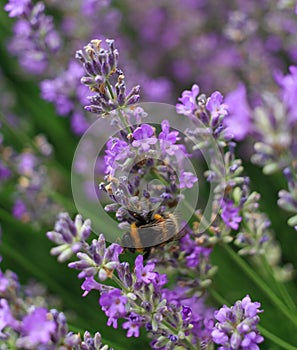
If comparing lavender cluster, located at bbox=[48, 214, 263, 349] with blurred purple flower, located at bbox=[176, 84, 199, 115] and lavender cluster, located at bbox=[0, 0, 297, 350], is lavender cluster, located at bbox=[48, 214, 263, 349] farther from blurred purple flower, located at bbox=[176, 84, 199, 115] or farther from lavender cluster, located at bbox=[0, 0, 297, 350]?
blurred purple flower, located at bbox=[176, 84, 199, 115]

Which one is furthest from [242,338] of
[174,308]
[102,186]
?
[102,186]

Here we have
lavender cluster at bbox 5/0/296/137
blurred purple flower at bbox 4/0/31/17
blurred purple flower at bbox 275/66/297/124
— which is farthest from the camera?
lavender cluster at bbox 5/0/296/137

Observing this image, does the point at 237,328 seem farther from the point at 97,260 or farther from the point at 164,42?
the point at 164,42

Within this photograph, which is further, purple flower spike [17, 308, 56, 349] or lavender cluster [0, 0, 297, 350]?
lavender cluster [0, 0, 297, 350]

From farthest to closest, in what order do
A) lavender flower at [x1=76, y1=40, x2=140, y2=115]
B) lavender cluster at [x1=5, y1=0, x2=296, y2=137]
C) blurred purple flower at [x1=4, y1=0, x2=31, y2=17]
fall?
lavender cluster at [x1=5, y1=0, x2=296, y2=137] → blurred purple flower at [x1=4, y1=0, x2=31, y2=17] → lavender flower at [x1=76, y1=40, x2=140, y2=115]

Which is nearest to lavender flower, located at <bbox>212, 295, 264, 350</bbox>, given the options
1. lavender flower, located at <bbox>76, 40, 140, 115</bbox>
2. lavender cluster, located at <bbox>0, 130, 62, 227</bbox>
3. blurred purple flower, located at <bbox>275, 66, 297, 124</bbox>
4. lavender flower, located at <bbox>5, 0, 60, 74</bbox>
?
blurred purple flower, located at <bbox>275, 66, 297, 124</bbox>

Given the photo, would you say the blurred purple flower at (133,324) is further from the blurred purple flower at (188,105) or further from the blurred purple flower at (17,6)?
the blurred purple flower at (17,6)

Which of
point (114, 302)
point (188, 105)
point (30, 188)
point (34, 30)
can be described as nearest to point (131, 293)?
point (114, 302)
